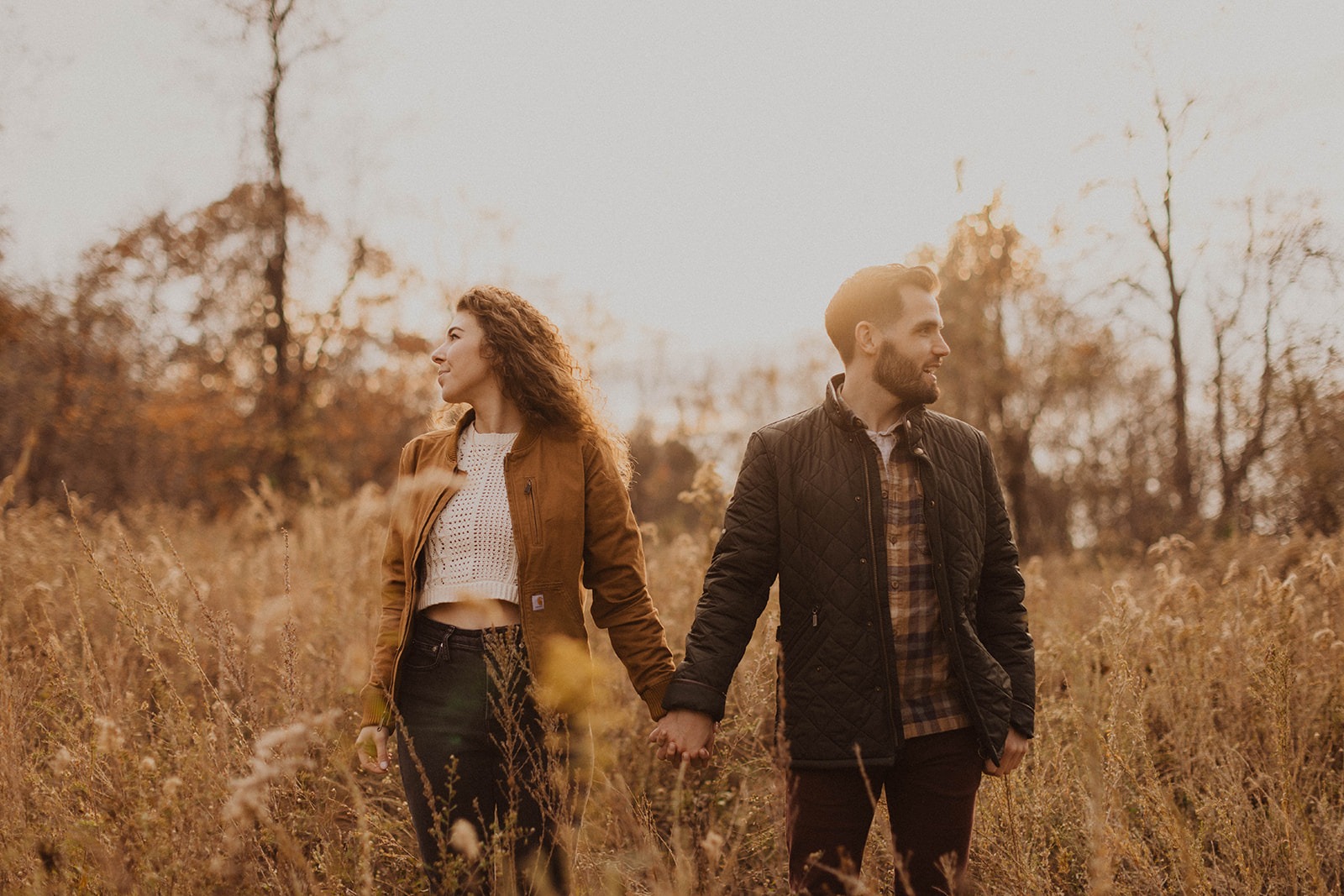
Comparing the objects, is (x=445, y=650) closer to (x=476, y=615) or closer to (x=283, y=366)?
(x=476, y=615)

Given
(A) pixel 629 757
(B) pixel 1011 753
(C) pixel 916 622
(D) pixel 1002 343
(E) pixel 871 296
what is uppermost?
(D) pixel 1002 343

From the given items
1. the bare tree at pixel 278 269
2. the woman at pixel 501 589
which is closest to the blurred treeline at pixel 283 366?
the bare tree at pixel 278 269

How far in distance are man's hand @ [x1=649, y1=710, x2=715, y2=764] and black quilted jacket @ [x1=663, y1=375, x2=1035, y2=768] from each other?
1.5 inches

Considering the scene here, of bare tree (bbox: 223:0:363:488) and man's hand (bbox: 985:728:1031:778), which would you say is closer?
man's hand (bbox: 985:728:1031:778)

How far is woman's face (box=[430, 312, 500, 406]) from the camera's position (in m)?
2.65

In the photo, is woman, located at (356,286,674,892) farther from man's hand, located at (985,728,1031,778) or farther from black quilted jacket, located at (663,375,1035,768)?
man's hand, located at (985,728,1031,778)

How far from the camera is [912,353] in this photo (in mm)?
2520

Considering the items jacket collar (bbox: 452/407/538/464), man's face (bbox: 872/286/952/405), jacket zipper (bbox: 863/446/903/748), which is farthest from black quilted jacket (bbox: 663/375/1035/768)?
jacket collar (bbox: 452/407/538/464)

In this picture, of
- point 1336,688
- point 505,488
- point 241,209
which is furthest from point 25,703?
point 241,209

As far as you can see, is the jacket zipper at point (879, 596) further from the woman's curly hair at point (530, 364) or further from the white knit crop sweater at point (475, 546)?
the white knit crop sweater at point (475, 546)

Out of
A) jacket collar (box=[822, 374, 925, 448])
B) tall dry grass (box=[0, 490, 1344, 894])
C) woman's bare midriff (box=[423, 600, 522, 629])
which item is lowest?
tall dry grass (box=[0, 490, 1344, 894])

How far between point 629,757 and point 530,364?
7.42 feet

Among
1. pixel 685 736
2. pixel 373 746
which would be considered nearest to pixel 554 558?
pixel 685 736

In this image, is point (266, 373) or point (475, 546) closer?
point (475, 546)
